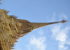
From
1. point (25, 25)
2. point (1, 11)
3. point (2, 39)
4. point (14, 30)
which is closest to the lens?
point (2, 39)

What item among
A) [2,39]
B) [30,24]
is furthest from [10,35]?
[30,24]

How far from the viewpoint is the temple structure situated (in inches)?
1576

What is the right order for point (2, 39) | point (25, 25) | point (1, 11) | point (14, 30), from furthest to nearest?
point (25, 25)
point (14, 30)
point (1, 11)
point (2, 39)

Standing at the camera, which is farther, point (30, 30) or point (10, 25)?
point (30, 30)

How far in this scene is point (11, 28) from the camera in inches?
1722

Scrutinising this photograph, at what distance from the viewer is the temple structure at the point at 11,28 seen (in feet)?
131

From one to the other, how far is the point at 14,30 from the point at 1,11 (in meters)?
5.13

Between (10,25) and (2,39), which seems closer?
(2,39)

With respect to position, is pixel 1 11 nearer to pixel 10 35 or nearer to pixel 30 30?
pixel 10 35

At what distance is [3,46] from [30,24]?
1231 centimetres

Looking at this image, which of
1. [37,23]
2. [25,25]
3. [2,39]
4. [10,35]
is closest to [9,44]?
[10,35]

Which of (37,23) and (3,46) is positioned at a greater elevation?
(37,23)

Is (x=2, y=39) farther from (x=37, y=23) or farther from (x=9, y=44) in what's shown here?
(x=37, y=23)

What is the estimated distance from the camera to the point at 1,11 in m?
42.2
